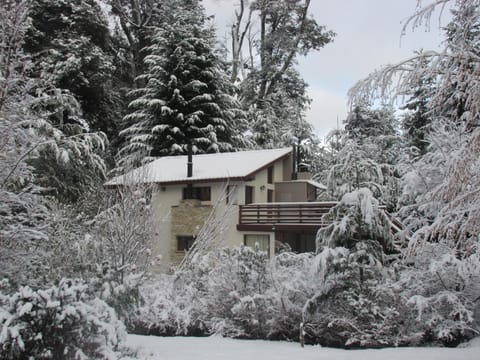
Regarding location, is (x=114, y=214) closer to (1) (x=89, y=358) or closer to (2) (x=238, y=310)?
(2) (x=238, y=310)

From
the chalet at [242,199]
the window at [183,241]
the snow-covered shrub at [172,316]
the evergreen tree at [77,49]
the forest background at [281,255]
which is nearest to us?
the forest background at [281,255]

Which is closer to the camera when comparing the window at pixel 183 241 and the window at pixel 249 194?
the window at pixel 249 194

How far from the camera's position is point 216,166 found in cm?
2544

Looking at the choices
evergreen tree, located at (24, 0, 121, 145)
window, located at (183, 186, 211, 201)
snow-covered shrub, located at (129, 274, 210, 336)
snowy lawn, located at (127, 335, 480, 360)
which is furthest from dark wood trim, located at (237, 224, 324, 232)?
snowy lawn, located at (127, 335, 480, 360)

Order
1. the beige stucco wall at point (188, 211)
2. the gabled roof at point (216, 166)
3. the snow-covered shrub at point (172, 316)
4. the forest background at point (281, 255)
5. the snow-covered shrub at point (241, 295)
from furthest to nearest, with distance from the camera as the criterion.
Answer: the beige stucco wall at point (188, 211) < the gabled roof at point (216, 166) < the snow-covered shrub at point (172, 316) < the snow-covered shrub at point (241, 295) < the forest background at point (281, 255)

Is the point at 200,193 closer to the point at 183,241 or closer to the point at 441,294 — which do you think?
the point at 183,241

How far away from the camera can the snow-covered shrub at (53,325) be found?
5.25m

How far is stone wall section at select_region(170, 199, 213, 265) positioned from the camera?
79.7 ft

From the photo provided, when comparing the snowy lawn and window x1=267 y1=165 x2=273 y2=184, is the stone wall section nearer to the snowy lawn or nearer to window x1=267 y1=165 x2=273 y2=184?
window x1=267 y1=165 x2=273 y2=184

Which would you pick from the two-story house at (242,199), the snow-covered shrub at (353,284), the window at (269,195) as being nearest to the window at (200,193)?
the two-story house at (242,199)

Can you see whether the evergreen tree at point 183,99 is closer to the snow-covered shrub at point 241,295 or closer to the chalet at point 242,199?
the chalet at point 242,199

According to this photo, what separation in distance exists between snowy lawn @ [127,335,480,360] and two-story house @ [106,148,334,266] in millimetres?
12163

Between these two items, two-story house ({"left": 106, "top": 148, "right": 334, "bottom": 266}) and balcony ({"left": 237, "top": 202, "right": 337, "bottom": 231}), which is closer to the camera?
balcony ({"left": 237, "top": 202, "right": 337, "bottom": 231})

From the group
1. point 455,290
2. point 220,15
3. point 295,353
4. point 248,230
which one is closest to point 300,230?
point 248,230
